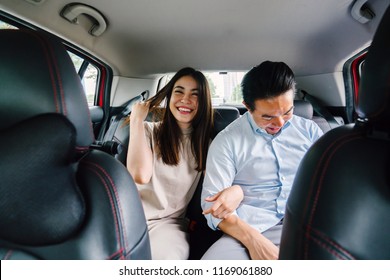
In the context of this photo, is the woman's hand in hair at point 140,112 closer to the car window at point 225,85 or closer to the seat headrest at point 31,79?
the seat headrest at point 31,79

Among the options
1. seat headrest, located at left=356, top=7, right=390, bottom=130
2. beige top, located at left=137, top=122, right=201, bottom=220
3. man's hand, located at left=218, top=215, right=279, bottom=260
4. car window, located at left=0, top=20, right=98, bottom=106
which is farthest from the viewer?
car window, located at left=0, top=20, right=98, bottom=106

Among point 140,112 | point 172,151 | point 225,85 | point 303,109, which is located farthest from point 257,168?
point 225,85

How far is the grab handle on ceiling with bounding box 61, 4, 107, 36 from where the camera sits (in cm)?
159

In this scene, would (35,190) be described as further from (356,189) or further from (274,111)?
(274,111)

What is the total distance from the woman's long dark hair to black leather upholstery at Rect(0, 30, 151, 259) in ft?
2.01

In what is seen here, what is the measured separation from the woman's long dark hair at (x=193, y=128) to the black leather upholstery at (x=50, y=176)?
24.2 inches

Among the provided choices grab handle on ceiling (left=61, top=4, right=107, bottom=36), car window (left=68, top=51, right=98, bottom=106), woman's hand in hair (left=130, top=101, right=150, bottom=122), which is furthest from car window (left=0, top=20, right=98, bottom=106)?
woman's hand in hair (left=130, top=101, right=150, bottom=122)

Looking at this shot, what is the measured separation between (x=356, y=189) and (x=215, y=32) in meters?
1.71

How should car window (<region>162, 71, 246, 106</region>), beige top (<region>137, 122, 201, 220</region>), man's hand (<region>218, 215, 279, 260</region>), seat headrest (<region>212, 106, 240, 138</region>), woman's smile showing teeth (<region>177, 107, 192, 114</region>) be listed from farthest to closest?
1. car window (<region>162, 71, 246, 106</region>)
2. seat headrest (<region>212, 106, 240, 138</region>)
3. woman's smile showing teeth (<region>177, 107, 192, 114</region>)
4. beige top (<region>137, 122, 201, 220</region>)
5. man's hand (<region>218, 215, 279, 260</region>)

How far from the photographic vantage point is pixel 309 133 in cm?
116

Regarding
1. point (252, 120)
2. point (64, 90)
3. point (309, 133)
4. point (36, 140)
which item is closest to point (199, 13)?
point (252, 120)

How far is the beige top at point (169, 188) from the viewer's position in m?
1.16

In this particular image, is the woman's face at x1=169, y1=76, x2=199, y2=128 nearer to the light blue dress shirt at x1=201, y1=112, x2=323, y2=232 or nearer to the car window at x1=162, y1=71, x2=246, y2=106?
the light blue dress shirt at x1=201, y1=112, x2=323, y2=232
